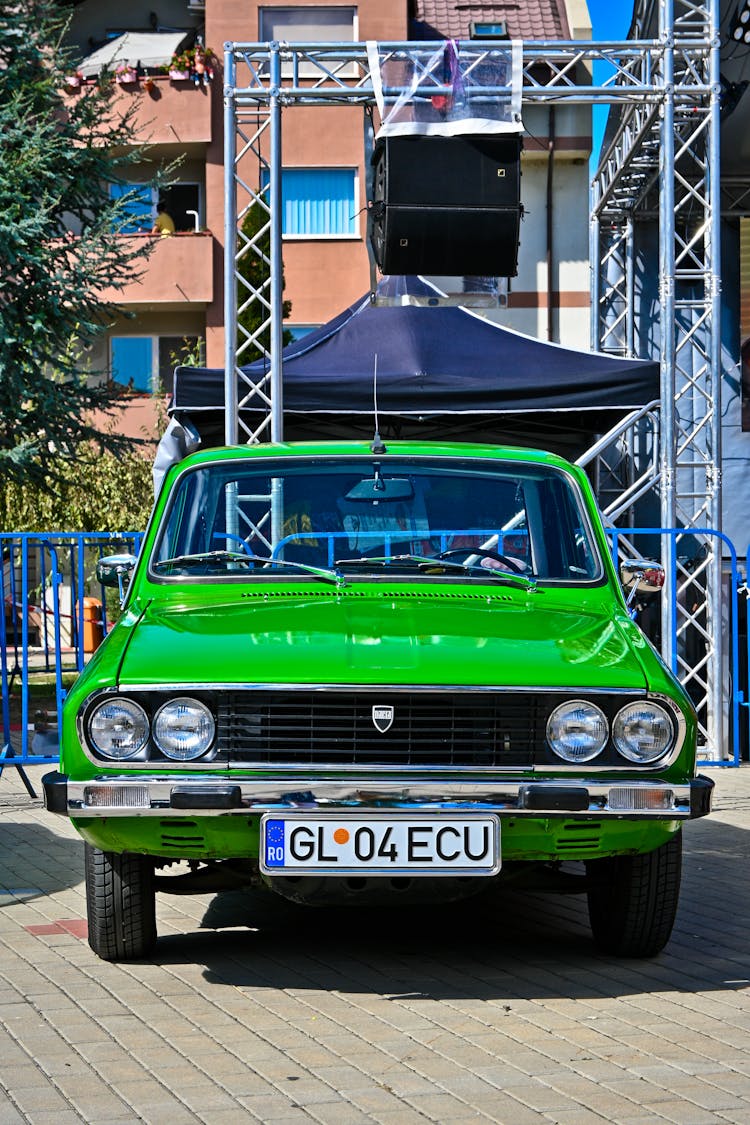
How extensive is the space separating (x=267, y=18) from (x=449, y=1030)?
105 feet

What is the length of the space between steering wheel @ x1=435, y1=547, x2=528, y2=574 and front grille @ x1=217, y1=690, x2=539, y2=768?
4.08 feet

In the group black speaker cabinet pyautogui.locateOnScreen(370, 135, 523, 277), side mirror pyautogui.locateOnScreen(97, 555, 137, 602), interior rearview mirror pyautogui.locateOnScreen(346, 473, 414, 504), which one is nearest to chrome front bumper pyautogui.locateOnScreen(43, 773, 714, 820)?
side mirror pyautogui.locateOnScreen(97, 555, 137, 602)

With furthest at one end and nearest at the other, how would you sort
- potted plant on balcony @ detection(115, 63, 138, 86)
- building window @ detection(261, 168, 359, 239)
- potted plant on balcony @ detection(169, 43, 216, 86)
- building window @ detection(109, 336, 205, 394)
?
building window @ detection(109, 336, 205, 394), building window @ detection(261, 168, 359, 239), potted plant on balcony @ detection(169, 43, 216, 86), potted plant on balcony @ detection(115, 63, 138, 86)

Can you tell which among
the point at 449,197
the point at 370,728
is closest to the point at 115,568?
the point at 370,728

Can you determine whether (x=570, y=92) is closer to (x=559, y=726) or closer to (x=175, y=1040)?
(x=559, y=726)

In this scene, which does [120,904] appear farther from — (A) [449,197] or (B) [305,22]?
(B) [305,22]

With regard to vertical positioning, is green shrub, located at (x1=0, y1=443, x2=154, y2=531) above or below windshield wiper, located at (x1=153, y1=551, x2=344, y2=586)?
above

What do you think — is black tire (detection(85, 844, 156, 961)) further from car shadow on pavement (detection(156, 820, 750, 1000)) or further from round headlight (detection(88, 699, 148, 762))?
round headlight (detection(88, 699, 148, 762))

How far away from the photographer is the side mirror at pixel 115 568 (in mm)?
6777

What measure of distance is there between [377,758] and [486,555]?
4.83 feet

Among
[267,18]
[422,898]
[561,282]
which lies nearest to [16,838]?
[422,898]

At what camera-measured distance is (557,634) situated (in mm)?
5762

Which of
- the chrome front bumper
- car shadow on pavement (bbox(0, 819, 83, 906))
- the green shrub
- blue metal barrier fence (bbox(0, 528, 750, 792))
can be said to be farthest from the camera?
the green shrub

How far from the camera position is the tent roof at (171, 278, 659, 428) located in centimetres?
1334
